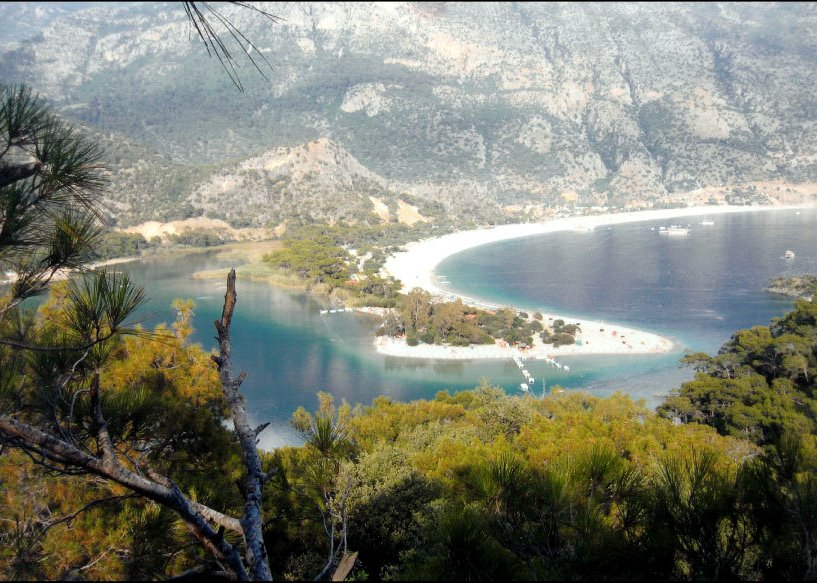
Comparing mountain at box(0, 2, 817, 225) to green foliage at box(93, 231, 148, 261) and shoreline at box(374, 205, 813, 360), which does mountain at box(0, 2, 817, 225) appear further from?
green foliage at box(93, 231, 148, 261)

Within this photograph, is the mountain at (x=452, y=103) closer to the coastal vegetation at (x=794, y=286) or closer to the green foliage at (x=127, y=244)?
the green foliage at (x=127, y=244)

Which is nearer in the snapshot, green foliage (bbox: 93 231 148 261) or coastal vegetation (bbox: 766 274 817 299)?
coastal vegetation (bbox: 766 274 817 299)

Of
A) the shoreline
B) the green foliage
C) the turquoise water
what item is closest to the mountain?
the shoreline

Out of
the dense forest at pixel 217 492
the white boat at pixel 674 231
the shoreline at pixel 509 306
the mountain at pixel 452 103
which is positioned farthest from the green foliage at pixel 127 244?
the white boat at pixel 674 231

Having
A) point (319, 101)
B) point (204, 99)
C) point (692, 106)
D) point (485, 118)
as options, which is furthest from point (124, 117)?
point (692, 106)

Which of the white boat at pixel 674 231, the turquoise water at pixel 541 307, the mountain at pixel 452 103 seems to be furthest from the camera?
the mountain at pixel 452 103

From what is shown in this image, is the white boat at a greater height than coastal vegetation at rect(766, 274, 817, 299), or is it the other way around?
the white boat

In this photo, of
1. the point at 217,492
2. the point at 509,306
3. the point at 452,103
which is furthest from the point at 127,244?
the point at 452,103

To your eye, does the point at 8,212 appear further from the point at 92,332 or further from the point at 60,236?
the point at 92,332
